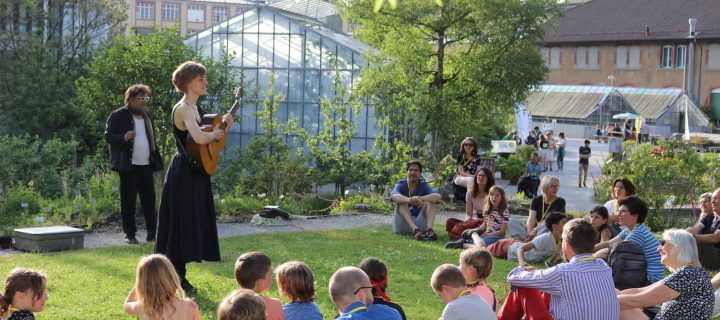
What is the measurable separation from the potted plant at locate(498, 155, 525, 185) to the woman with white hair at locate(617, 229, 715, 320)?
2393 centimetres

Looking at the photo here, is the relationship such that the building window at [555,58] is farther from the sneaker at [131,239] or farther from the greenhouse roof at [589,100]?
the sneaker at [131,239]

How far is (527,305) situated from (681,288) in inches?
41.6

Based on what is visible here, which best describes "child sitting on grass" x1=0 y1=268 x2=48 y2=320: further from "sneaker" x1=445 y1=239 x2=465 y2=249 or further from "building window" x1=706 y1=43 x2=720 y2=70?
"building window" x1=706 y1=43 x2=720 y2=70

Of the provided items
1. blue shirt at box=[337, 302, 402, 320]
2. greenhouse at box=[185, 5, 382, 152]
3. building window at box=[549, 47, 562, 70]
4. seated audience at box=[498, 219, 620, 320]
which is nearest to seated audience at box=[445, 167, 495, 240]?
seated audience at box=[498, 219, 620, 320]

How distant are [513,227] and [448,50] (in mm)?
19689

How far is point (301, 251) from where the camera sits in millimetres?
11594

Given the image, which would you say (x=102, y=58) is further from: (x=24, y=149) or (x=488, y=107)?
(x=488, y=107)

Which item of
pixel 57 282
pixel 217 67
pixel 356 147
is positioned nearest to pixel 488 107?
pixel 356 147

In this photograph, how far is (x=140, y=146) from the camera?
1151cm

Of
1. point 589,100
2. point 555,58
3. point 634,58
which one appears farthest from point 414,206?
point 555,58

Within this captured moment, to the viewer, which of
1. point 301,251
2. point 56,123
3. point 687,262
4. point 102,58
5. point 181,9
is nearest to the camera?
point 687,262

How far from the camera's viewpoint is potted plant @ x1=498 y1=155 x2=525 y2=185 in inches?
1216

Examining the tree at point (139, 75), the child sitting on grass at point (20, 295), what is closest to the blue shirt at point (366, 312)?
the child sitting on grass at point (20, 295)

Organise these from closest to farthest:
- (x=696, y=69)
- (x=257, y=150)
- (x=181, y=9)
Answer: (x=257, y=150) → (x=696, y=69) → (x=181, y=9)
